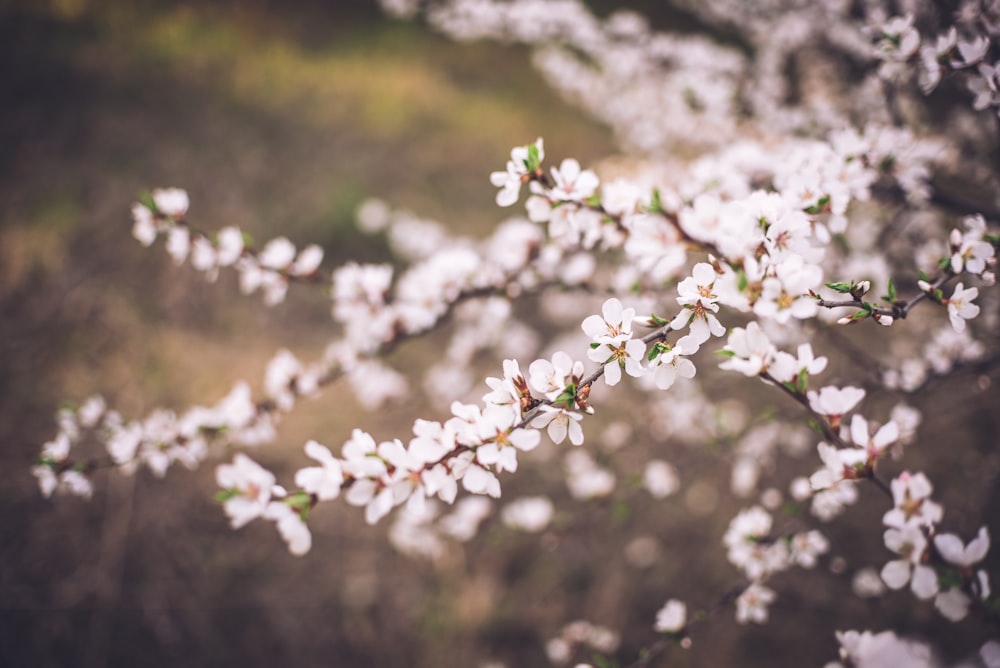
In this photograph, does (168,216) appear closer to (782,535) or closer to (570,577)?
(782,535)

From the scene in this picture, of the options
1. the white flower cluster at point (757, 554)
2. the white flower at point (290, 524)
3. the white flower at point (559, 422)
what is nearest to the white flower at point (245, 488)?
the white flower at point (290, 524)

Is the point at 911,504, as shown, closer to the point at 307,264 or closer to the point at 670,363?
the point at 670,363

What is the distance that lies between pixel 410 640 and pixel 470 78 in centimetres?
678

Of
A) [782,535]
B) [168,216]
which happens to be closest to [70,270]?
[168,216]

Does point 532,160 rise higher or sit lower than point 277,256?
higher

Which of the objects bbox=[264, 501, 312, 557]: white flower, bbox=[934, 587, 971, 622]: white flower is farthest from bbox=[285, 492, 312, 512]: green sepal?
bbox=[934, 587, 971, 622]: white flower

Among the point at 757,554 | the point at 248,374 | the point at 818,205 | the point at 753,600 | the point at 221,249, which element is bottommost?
the point at 248,374

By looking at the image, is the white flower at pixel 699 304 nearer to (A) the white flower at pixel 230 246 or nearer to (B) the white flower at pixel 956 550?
(B) the white flower at pixel 956 550

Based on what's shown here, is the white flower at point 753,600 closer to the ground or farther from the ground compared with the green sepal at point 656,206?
closer to the ground

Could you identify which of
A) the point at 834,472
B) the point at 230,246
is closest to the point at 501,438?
the point at 834,472

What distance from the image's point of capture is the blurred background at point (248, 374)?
8.62ft

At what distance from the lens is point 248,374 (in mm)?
3797

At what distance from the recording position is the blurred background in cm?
263

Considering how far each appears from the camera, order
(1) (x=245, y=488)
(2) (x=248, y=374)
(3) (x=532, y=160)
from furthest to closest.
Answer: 1. (2) (x=248, y=374)
2. (3) (x=532, y=160)
3. (1) (x=245, y=488)
